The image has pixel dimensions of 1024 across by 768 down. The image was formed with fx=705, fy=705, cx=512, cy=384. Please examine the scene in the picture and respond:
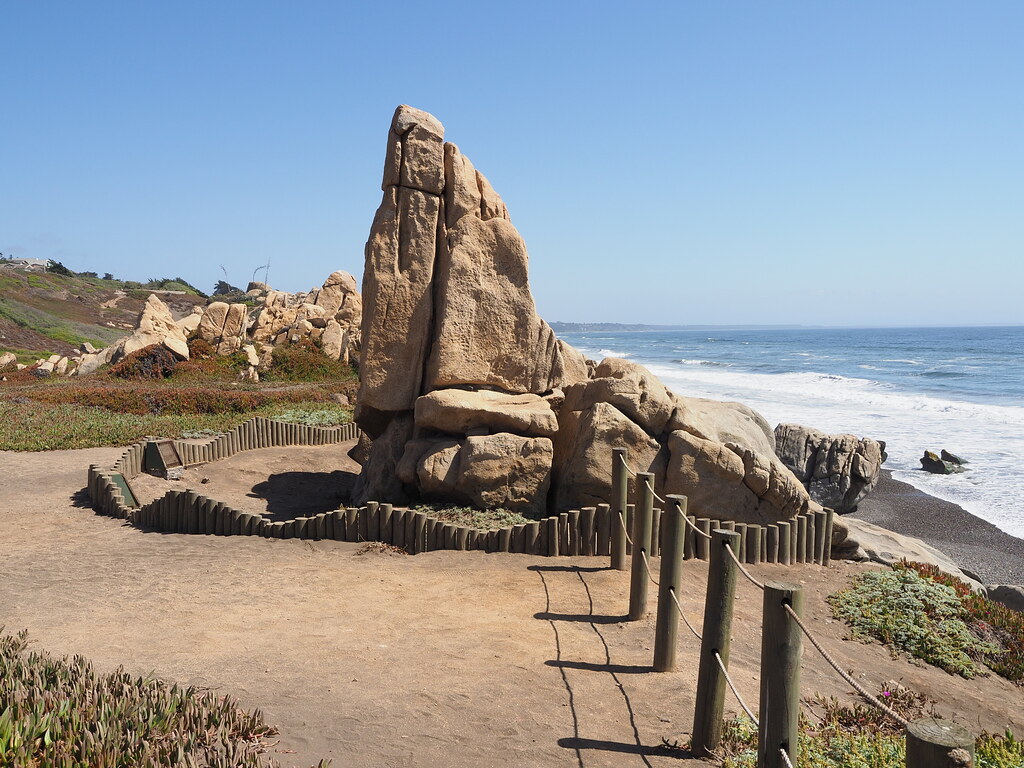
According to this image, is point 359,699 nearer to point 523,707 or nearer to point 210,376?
point 523,707

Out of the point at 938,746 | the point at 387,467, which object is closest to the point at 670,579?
the point at 938,746

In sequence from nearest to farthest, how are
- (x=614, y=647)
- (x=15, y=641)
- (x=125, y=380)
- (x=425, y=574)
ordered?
1. (x=15, y=641)
2. (x=614, y=647)
3. (x=425, y=574)
4. (x=125, y=380)

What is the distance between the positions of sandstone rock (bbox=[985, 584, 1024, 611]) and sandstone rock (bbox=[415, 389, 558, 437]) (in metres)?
7.70

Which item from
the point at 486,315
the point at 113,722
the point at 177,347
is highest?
the point at 486,315

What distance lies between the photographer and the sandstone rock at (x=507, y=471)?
10.9 m

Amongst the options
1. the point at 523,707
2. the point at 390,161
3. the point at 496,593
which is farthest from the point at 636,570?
the point at 390,161

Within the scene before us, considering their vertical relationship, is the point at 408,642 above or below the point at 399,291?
below

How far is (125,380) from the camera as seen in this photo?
2978cm

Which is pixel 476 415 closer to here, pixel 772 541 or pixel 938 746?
pixel 772 541

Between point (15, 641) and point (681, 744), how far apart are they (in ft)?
18.5

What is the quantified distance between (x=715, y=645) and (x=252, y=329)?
35381 millimetres

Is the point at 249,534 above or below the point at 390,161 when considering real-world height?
below

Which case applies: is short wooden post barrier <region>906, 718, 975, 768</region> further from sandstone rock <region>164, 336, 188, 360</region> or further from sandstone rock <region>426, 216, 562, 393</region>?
sandstone rock <region>164, 336, 188, 360</region>

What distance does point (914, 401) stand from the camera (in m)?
40.3
